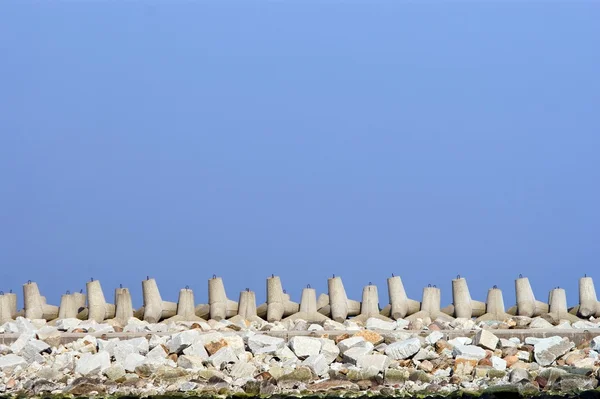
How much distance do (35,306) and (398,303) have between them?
19.2 ft

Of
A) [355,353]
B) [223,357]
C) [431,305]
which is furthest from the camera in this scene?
[431,305]

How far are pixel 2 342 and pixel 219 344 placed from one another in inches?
139

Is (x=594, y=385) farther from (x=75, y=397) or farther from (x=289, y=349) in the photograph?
(x=75, y=397)

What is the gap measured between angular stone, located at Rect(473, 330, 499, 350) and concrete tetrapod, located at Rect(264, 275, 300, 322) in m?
5.03

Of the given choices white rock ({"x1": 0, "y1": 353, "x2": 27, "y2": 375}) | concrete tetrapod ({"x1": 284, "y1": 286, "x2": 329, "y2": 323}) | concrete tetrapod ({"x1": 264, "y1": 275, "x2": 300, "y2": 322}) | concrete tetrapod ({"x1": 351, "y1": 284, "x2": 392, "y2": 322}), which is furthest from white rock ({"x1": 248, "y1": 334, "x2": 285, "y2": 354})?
concrete tetrapod ({"x1": 351, "y1": 284, "x2": 392, "y2": 322})

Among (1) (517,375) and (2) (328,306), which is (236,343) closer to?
(1) (517,375)

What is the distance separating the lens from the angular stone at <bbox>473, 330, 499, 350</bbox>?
1316 cm

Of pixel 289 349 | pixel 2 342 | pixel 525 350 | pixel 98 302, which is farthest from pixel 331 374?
pixel 98 302

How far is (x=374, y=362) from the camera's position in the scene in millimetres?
12328

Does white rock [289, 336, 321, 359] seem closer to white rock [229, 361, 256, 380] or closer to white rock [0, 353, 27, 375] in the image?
white rock [229, 361, 256, 380]

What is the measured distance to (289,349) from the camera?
514 inches

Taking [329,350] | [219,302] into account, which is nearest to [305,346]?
[329,350]

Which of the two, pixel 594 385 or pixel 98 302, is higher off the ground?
pixel 98 302

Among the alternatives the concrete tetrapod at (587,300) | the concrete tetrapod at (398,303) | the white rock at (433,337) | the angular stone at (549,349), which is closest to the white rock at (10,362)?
the white rock at (433,337)
